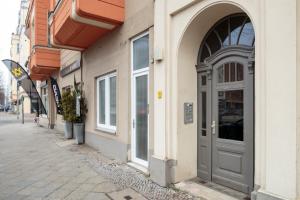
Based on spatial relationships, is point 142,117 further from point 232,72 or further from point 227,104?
point 232,72

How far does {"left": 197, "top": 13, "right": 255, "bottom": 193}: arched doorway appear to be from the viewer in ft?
13.9

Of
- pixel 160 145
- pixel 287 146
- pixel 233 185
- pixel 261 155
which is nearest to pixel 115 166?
pixel 160 145

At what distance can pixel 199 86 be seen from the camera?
17.2 ft

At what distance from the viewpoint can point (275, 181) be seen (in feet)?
10.7

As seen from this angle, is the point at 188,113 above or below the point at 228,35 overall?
below

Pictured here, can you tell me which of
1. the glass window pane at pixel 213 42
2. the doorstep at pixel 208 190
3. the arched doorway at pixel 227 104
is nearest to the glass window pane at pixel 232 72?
the arched doorway at pixel 227 104

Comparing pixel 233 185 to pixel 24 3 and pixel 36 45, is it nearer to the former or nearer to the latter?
pixel 36 45

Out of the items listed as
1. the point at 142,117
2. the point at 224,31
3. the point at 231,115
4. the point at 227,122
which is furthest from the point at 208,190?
the point at 224,31

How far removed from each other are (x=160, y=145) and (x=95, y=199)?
151 cm

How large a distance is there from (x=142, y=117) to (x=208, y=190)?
2353 mm

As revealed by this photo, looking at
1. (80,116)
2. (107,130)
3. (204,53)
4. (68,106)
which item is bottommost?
(107,130)

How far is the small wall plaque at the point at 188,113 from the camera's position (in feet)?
16.7

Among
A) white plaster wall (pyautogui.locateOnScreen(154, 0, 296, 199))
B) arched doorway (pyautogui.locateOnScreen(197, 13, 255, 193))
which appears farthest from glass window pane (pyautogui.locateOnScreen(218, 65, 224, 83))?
white plaster wall (pyautogui.locateOnScreen(154, 0, 296, 199))

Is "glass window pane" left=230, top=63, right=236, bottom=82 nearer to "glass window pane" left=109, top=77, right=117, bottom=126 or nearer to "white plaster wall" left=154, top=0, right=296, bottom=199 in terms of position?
"white plaster wall" left=154, top=0, right=296, bottom=199
